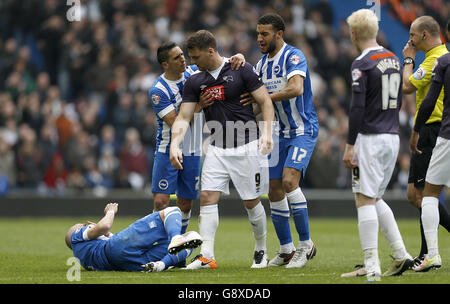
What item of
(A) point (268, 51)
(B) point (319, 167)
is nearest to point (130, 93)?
(B) point (319, 167)

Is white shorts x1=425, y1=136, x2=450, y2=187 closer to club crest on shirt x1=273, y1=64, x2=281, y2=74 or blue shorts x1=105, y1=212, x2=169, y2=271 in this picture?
club crest on shirt x1=273, y1=64, x2=281, y2=74

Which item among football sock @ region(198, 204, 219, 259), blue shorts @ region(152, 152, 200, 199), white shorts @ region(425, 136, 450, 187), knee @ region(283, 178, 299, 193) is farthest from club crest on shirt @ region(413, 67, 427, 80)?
blue shorts @ region(152, 152, 200, 199)

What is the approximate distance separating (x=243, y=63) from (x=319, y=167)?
33.4 feet

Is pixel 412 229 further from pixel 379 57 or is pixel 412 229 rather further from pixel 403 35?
pixel 379 57

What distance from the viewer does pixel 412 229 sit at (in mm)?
15102

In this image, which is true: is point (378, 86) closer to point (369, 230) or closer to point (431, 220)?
point (369, 230)

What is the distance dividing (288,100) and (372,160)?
7.29 ft

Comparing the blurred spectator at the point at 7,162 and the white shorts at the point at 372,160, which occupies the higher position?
the white shorts at the point at 372,160

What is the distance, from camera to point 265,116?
8.37 meters

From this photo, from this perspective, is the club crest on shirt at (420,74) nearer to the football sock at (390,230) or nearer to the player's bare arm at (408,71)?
the player's bare arm at (408,71)

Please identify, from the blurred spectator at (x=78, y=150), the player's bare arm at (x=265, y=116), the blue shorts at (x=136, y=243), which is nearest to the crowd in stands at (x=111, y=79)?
the blurred spectator at (x=78, y=150)

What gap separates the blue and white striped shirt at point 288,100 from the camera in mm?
8957

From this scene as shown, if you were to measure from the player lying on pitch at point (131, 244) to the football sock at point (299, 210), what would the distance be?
4.63 feet

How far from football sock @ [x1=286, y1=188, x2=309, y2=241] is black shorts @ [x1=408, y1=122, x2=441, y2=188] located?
1345 mm
